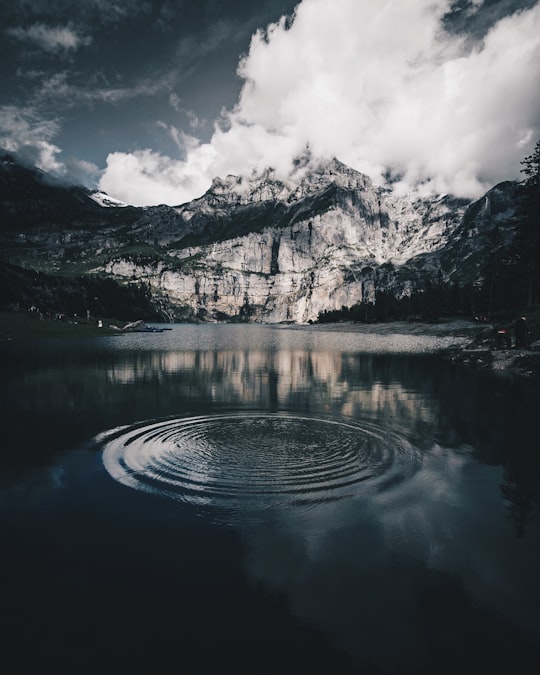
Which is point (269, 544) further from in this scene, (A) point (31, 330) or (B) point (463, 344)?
(A) point (31, 330)

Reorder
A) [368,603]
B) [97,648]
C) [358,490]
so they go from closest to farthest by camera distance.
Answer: [97,648] < [368,603] < [358,490]

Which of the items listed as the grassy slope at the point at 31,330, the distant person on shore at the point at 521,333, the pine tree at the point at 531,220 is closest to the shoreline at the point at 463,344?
the grassy slope at the point at 31,330

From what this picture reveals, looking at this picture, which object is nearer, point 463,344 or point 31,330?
point 463,344

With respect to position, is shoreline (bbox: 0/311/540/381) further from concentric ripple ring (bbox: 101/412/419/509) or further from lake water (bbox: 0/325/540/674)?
concentric ripple ring (bbox: 101/412/419/509)

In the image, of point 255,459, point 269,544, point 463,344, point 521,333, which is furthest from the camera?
point 463,344

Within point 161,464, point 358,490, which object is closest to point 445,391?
point 358,490

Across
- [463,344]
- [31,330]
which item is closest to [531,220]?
[463,344]

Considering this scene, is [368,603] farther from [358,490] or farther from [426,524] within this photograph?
[358,490]
